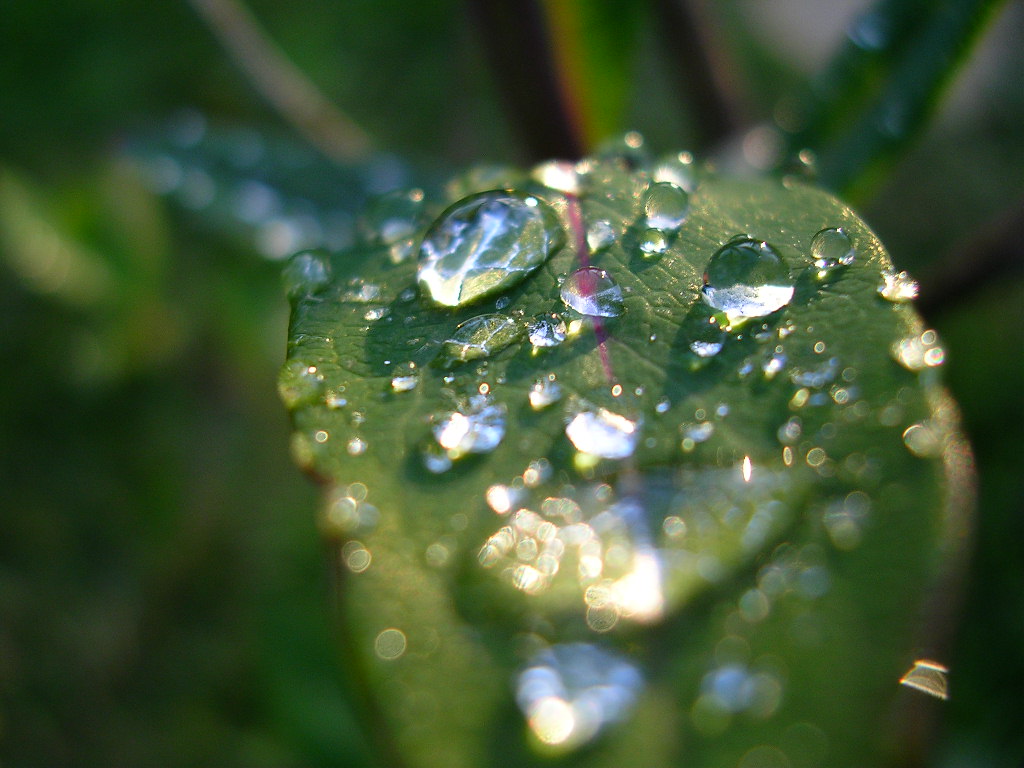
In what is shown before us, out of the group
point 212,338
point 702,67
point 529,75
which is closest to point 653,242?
point 529,75

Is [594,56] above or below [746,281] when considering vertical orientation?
above

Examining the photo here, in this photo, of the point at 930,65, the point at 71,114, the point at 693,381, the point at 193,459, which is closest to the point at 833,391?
the point at 693,381

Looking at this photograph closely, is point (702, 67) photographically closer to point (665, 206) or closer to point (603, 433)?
point (665, 206)

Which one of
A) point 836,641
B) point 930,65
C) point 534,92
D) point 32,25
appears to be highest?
point 32,25

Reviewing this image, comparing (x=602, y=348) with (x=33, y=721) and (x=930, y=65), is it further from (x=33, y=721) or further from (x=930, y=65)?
(x=33, y=721)

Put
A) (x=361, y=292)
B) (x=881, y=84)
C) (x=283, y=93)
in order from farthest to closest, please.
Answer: (x=283, y=93) → (x=881, y=84) → (x=361, y=292)

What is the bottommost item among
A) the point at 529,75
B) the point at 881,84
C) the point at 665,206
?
the point at 665,206
